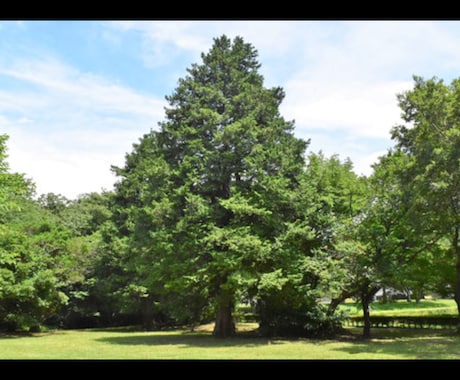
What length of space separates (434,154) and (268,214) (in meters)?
7.46

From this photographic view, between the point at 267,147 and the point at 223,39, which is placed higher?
the point at 223,39

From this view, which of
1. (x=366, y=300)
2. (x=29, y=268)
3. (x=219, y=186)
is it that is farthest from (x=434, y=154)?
(x=29, y=268)

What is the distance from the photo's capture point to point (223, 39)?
971 inches

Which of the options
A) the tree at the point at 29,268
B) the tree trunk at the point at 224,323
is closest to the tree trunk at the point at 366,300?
the tree trunk at the point at 224,323

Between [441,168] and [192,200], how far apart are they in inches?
420

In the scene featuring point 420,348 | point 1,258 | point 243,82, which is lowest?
point 420,348

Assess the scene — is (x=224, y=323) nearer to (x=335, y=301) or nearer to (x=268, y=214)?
(x=335, y=301)

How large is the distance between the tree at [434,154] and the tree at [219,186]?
19.3ft

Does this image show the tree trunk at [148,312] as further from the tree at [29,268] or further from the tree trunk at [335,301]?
the tree trunk at [335,301]

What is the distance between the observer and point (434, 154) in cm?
1474

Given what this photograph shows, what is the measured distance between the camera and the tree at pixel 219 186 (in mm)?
18812
